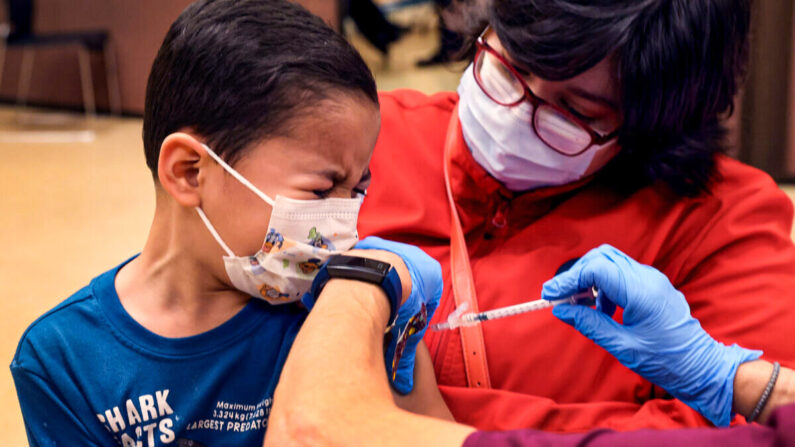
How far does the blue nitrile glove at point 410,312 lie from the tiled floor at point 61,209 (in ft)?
2.49

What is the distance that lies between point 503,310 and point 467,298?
5.8 inches

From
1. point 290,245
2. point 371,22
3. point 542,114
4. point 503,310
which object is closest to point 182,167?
point 290,245

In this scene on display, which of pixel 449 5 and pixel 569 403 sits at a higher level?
pixel 449 5

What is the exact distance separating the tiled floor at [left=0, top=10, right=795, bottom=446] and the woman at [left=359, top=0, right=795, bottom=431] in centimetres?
43

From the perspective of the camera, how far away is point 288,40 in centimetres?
101

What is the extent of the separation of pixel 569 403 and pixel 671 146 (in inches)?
20.4

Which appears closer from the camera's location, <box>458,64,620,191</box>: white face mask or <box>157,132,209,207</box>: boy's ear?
<box>157,132,209,207</box>: boy's ear

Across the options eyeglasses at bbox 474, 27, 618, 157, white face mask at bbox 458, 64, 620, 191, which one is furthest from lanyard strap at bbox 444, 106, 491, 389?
eyeglasses at bbox 474, 27, 618, 157

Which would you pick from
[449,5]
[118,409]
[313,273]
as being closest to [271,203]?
[313,273]

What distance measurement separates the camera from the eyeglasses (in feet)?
4.42

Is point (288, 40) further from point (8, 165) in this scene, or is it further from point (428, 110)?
point (8, 165)

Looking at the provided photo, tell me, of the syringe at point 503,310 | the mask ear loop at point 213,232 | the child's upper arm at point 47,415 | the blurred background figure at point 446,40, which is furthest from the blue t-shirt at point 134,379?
the blurred background figure at point 446,40

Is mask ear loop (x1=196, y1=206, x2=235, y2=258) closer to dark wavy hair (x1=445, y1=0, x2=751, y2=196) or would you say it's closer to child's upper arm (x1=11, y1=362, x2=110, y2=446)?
child's upper arm (x1=11, y1=362, x2=110, y2=446)

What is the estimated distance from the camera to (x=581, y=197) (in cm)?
147
